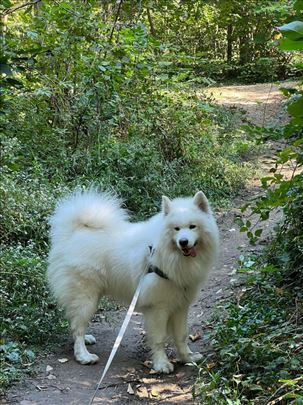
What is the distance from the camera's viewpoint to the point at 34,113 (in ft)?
25.1

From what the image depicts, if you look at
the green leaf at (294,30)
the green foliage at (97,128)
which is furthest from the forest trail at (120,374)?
the green leaf at (294,30)

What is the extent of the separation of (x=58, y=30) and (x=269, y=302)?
17.2 ft

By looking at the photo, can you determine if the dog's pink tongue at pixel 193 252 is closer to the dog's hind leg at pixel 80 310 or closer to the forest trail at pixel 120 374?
the forest trail at pixel 120 374

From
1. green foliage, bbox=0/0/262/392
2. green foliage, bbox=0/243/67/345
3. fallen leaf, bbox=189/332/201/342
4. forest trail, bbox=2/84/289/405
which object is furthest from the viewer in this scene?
green foliage, bbox=0/0/262/392

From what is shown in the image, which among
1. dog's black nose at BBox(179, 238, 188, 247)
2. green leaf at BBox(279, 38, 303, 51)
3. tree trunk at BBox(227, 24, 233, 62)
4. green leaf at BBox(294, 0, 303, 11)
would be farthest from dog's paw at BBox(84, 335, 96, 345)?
tree trunk at BBox(227, 24, 233, 62)

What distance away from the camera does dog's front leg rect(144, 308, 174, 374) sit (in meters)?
4.25

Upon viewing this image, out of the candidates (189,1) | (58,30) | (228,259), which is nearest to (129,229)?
(228,259)

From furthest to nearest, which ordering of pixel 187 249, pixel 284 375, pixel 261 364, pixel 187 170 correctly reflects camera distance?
pixel 187 170 → pixel 187 249 → pixel 261 364 → pixel 284 375

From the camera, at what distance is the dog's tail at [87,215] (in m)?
4.65

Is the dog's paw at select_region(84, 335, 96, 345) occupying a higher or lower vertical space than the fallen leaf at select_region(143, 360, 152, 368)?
lower

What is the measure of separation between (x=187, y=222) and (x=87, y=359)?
4.62 ft

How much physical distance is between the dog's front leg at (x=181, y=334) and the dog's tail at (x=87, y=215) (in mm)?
912

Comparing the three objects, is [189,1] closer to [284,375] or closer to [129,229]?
[129,229]

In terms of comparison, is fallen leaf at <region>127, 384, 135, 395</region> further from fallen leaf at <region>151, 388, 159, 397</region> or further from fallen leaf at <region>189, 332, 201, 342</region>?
fallen leaf at <region>189, 332, 201, 342</region>
